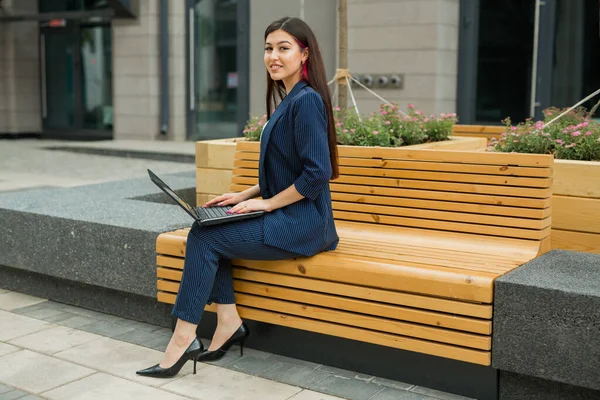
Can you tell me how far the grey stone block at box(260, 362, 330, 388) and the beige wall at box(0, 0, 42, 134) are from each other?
18.5 metres

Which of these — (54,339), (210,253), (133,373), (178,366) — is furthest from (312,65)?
(54,339)

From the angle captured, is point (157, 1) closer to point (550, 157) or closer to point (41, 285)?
point (41, 285)

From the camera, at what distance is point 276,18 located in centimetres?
1603

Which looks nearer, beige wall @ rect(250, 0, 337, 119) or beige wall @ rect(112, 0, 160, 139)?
beige wall @ rect(250, 0, 337, 119)

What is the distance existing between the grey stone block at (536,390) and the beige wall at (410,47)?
418 inches

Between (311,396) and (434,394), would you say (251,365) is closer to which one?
(311,396)

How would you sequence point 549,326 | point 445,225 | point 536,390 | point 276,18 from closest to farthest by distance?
1. point 549,326
2. point 536,390
3. point 445,225
4. point 276,18

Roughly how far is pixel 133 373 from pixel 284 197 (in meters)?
1.16

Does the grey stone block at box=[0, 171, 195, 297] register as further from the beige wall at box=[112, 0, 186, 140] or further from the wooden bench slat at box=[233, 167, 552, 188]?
the beige wall at box=[112, 0, 186, 140]

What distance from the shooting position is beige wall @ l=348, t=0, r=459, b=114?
1380 centimetres

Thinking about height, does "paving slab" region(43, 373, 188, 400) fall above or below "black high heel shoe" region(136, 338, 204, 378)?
below

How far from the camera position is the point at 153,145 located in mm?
16781

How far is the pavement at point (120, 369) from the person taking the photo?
12.3ft

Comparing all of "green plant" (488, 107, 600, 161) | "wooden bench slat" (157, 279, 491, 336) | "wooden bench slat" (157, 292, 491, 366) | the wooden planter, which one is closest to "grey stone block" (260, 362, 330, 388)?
"wooden bench slat" (157, 292, 491, 366)
